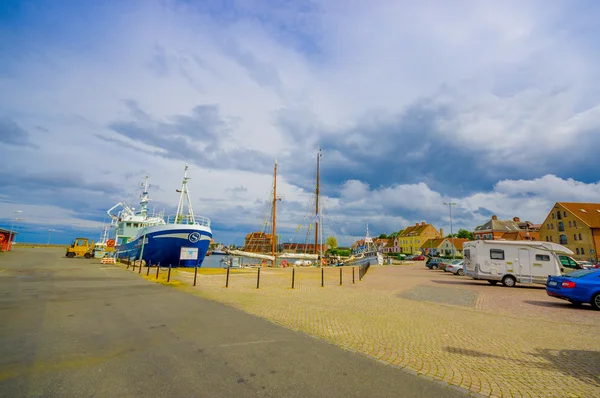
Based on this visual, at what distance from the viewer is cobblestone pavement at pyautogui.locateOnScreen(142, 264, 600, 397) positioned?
4625 millimetres

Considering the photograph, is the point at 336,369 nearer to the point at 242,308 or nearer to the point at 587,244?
the point at 242,308

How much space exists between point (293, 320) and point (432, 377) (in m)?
4.24

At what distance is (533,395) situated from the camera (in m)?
4.07

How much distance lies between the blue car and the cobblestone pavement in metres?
0.38

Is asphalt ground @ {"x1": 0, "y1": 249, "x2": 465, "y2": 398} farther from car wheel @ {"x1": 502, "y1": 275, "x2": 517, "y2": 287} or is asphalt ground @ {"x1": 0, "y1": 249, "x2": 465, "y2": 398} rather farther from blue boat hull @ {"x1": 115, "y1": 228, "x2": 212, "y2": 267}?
blue boat hull @ {"x1": 115, "y1": 228, "x2": 212, "y2": 267}

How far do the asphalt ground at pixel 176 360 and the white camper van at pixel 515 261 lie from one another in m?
16.2

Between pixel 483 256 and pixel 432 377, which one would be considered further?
pixel 483 256

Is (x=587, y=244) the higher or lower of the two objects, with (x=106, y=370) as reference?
higher

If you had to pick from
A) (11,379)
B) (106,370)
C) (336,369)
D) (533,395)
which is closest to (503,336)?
(533,395)

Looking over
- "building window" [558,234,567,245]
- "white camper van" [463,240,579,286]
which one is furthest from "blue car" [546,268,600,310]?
"building window" [558,234,567,245]

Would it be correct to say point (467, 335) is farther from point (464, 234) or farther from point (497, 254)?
point (464, 234)

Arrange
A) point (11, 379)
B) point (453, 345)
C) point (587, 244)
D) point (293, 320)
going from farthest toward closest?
point (587, 244), point (293, 320), point (453, 345), point (11, 379)

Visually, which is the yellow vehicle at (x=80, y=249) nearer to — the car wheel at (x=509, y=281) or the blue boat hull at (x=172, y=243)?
the blue boat hull at (x=172, y=243)

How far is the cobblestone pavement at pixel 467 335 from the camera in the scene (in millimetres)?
4625
